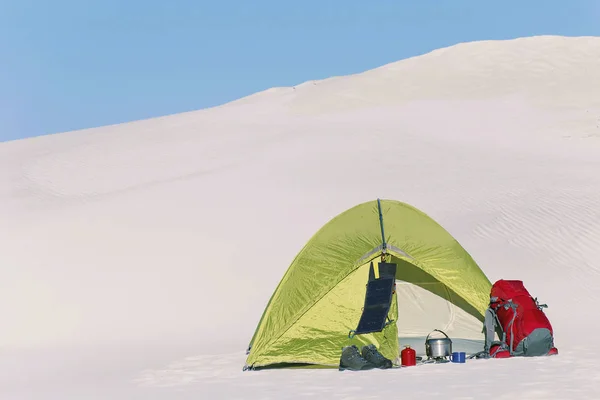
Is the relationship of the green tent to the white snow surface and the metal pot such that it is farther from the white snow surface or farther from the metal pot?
the white snow surface

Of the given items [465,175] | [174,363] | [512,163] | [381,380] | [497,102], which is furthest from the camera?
[497,102]

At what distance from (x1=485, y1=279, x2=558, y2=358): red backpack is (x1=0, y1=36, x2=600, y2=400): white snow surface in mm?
254

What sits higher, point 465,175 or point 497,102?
point 497,102

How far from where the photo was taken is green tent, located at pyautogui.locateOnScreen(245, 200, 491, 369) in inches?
416

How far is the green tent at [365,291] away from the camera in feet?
34.7

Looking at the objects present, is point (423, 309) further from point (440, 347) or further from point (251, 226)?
point (251, 226)

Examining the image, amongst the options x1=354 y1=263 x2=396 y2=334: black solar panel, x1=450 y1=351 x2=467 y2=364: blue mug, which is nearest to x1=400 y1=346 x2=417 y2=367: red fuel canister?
x1=354 y1=263 x2=396 y2=334: black solar panel

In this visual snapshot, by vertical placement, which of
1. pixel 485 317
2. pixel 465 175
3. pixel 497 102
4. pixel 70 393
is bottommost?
pixel 70 393

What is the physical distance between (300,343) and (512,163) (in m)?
17.6

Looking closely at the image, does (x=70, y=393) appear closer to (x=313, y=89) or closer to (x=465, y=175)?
(x=465, y=175)

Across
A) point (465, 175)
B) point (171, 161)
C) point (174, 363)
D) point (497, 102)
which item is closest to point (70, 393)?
point (174, 363)

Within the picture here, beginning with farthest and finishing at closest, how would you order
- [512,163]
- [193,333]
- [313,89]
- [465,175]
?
[313,89] < [512,163] < [465,175] < [193,333]

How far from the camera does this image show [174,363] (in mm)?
11188

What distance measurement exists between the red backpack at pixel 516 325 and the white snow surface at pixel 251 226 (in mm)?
254
